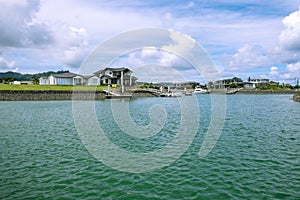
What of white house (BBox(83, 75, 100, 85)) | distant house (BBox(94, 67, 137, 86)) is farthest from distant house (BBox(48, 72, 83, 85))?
distant house (BBox(94, 67, 137, 86))

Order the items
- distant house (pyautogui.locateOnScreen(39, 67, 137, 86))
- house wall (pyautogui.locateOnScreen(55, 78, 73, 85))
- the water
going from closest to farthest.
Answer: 1. the water
2. distant house (pyautogui.locateOnScreen(39, 67, 137, 86))
3. house wall (pyautogui.locateOnScreen(55, 78, 73, 85))

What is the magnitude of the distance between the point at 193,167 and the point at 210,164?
85 cm

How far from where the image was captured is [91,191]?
27.3 feet

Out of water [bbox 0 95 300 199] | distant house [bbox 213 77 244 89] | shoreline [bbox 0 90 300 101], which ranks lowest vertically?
water [bbox 0 95 300 199]

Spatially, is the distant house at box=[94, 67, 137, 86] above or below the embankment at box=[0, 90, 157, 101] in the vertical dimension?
above

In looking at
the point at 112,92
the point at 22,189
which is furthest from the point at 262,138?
the point at 112,92

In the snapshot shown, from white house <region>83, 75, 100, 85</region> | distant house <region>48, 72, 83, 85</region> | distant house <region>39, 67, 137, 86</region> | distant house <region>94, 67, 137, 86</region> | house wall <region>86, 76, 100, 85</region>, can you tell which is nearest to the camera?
distant house <region>48, 72, 83, 85</region>

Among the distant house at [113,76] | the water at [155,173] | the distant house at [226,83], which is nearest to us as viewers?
the water at [155,173]

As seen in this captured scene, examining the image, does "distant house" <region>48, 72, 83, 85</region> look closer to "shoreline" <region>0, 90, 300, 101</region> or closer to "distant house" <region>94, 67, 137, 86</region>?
"distant house" <region>94, 67, 137, 86</region>

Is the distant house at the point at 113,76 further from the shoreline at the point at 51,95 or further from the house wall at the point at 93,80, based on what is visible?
the shoreline at the point at 51,95

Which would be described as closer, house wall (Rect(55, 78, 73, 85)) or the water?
the water

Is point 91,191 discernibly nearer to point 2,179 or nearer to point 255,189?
point 2,179

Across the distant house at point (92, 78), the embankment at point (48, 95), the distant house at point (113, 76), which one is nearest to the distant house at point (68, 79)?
the distant house at point (92, 78)

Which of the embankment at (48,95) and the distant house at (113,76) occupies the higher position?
the distant house at (113,76)
